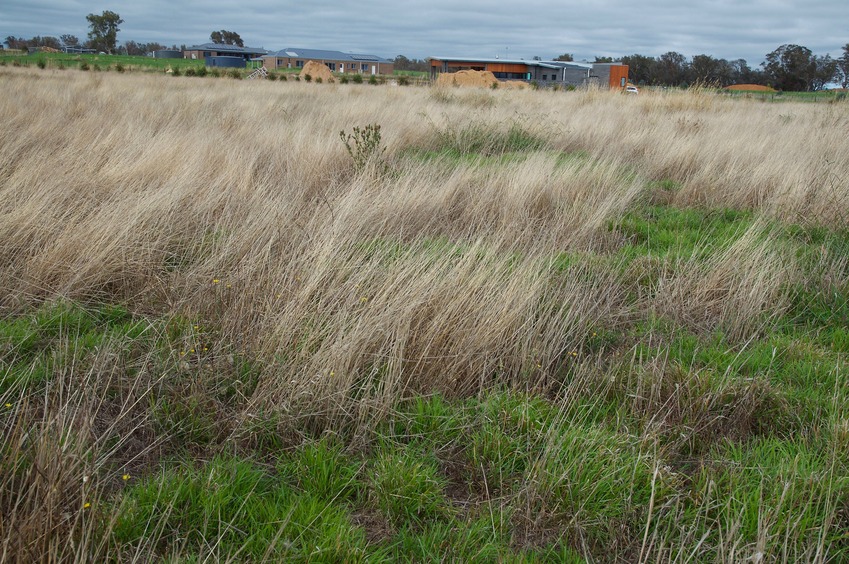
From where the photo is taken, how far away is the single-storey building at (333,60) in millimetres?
80188

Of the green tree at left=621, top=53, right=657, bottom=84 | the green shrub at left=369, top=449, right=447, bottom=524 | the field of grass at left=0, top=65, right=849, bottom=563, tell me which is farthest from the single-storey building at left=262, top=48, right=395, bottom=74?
the green shrub at left=369, top=449, right=447, bottom=524

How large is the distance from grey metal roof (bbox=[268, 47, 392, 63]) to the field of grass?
82.2 metres

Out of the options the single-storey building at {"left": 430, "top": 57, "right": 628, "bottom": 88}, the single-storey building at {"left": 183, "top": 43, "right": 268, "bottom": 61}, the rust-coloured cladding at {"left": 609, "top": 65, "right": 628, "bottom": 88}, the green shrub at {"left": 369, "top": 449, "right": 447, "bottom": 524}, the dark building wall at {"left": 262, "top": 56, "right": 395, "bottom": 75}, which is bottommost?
the green shrub at {"left": 369, "top": 449, "right": 447, "bottom": 524}

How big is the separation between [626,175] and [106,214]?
17.6ft

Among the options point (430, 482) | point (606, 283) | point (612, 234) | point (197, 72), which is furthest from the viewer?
point (197, 72)

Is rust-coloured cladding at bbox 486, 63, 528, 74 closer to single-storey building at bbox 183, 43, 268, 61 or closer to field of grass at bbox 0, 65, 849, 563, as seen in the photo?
single-storey building at bbox 183, 43, 268, 61

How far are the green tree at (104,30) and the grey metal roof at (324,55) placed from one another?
2252 cm

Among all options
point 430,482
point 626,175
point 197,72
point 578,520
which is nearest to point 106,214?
point 430,482

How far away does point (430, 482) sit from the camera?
218cm

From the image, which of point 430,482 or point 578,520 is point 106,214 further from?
point 578,520

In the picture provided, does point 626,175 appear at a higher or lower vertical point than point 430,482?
higher

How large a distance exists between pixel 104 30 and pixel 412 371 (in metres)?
98.8

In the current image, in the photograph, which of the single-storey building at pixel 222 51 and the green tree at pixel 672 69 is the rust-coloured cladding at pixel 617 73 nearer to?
the green tree at pixel 672 69

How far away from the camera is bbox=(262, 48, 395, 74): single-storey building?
263ft
